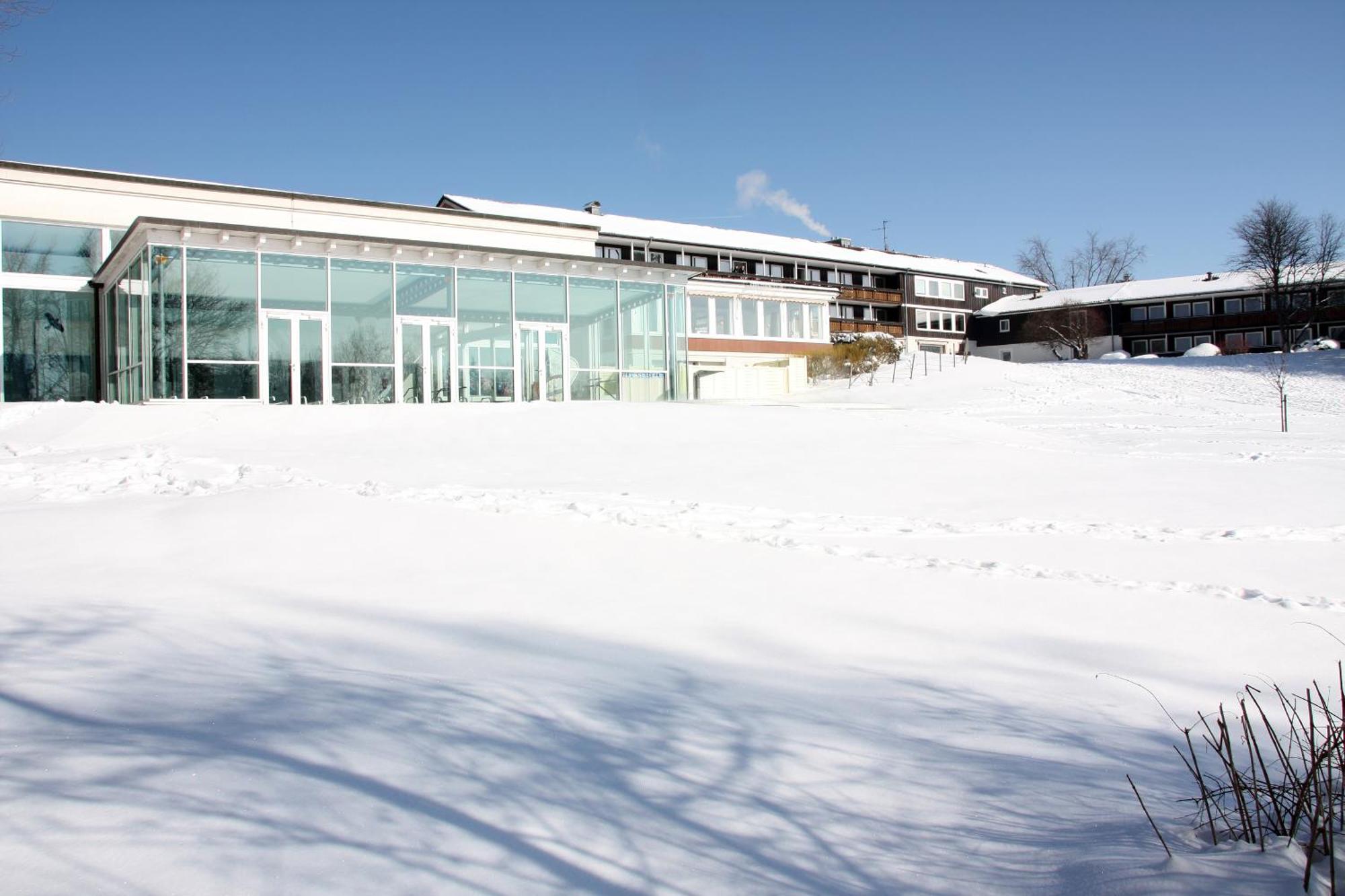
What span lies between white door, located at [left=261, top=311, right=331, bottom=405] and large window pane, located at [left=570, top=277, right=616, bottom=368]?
19.9ft

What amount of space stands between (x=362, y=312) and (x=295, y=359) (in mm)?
1889

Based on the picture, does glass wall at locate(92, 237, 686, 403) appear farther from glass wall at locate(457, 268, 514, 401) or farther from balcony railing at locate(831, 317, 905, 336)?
balcony railing at locate(831, 317, 905, 336)

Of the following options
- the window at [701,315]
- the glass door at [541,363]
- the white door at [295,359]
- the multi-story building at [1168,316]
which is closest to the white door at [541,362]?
the glass door at [541,363]

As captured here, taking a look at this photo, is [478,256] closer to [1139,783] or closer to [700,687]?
[700,687]

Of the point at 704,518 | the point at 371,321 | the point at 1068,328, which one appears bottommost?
the point at 704,518

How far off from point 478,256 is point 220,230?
18.1ft

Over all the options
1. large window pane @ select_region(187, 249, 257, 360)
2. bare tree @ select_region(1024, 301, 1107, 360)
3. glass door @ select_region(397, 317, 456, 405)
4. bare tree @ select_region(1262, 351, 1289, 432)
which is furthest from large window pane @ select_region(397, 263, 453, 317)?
bare tree @ select_region(1024, 301, 1107, 360)

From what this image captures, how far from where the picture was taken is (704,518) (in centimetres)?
894

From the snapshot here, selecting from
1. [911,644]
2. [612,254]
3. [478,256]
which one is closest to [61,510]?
[911,644]

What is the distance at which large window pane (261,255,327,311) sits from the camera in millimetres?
18703

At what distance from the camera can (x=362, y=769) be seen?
3.02m

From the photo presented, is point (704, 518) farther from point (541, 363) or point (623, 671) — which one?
point (541, 363)

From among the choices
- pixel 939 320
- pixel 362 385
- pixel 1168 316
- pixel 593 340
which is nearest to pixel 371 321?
pixel 362 385

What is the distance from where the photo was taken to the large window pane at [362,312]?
19500 millimetres
